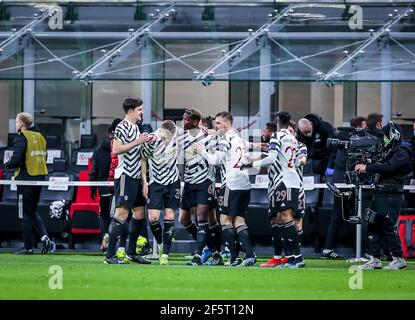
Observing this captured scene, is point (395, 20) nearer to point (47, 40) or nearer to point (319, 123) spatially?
point (319, 123)

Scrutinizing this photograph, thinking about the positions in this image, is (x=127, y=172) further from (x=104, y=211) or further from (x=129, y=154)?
(x=104, y=211)

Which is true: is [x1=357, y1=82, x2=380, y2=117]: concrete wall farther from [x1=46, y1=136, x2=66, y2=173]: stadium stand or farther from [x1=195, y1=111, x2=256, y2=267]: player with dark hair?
[x1=195, y1=111, x2=256, y2=267]: player with dark hair

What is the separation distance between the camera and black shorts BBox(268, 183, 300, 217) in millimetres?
18844

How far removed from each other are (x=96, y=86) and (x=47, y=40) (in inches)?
90.1

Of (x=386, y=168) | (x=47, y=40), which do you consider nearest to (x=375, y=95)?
(x=47, y=40)

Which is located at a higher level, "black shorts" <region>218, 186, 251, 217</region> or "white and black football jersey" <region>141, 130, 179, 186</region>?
"white and black football jersey" <region>141, 130, 179, 186</region>

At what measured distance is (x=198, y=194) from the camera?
19516 millimetres

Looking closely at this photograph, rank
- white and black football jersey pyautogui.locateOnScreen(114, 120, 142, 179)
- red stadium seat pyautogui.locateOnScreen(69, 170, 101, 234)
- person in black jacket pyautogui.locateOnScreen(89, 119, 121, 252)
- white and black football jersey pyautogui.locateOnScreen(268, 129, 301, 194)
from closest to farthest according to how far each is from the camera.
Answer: white and black football jersey pyautogui.locateOnScreen(114, 120, 142, 179) < white and black football jersey pyautogui.locateOnScreen(268, 129, 301, 194) < person in black jacket pyautogui.locateOnScreen(89, 119, 121, 252) < red stadium seat pyautogui.locateOnScreen(69, 170, 101, 234)

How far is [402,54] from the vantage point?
981 inches

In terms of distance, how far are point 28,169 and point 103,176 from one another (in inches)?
57.0

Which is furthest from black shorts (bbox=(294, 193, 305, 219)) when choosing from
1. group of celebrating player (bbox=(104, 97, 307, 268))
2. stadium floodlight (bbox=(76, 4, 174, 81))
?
stadium floodlight (bbox=(76, 4, 174, 81))

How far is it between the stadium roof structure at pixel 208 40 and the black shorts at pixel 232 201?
622 cm

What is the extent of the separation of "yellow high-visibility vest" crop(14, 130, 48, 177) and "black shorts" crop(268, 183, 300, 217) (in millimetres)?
5129

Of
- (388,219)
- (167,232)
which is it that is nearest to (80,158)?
(167,232)
